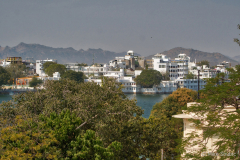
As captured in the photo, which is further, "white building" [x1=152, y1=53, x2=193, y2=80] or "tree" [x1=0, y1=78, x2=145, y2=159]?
"white building" [x1=152, y1=53, x2=193, y2=80]

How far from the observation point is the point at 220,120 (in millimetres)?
4816

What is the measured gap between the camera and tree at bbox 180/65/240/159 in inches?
173

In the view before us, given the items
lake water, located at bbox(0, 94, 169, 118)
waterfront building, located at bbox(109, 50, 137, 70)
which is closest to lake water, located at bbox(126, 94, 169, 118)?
lake water, located at bbox(0, 94, 169, 118)

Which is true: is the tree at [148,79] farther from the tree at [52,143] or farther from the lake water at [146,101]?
the tree at [52,143]

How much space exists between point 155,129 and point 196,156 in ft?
12.7

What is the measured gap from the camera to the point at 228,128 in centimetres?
455

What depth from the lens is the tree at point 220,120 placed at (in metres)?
4.39

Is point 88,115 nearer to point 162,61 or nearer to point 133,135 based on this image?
point 133,135

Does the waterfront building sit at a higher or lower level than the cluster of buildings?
higher

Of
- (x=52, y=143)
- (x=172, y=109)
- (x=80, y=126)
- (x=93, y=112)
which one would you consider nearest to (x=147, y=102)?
(x=172, y=109)

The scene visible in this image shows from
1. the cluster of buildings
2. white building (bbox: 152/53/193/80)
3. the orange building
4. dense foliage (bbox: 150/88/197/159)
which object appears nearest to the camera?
dense foliage (bbox: 150/88/197/159)

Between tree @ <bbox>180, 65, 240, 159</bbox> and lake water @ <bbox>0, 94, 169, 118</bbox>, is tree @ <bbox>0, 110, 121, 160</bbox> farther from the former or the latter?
lake water @ <bbox>0, 94, 169, 118</bbox>

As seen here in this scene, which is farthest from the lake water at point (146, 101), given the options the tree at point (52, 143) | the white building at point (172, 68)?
the white building at point (172, 68)

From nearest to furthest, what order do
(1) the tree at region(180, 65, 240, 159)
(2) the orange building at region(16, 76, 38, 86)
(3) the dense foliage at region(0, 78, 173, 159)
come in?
(1) the tree at region(180, 65, 240, 159) < (3) the dense foliage at region(0, 78, 173, 159) < (2) the orange building at region(16, 76, 38, 86)
